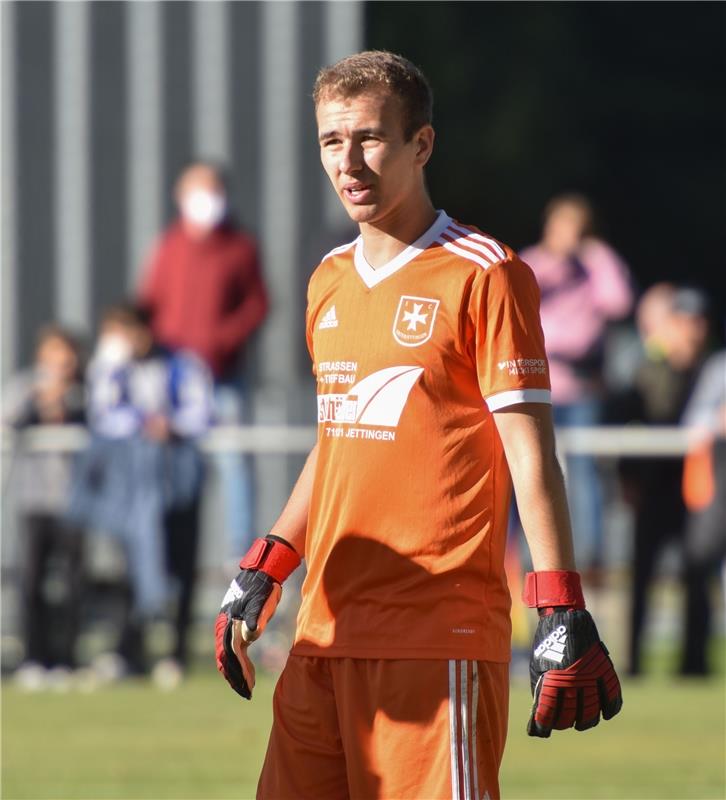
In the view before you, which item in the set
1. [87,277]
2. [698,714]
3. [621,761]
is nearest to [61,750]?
[621,761]

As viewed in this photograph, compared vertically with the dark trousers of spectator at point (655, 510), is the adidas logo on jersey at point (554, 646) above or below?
above

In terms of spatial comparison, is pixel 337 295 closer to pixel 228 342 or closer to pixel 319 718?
pixel 319 718

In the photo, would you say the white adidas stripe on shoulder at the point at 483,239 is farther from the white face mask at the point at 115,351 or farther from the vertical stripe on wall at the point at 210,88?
the vertical stripe on wall at the point at 210,88

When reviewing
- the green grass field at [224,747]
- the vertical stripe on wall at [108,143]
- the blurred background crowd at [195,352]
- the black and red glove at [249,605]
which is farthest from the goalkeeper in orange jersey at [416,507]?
the vertical stripe on wall at [108,143]

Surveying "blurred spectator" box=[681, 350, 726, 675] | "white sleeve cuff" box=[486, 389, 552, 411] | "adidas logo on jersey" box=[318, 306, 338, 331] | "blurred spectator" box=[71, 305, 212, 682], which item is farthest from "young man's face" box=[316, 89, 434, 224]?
"blurred spectator" box=[71, 305, 212, 682]

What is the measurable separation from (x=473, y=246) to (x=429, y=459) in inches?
18.6

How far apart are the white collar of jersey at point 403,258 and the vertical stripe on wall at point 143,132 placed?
11260mm

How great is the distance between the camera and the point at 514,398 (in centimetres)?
410

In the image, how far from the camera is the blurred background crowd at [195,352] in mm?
11250

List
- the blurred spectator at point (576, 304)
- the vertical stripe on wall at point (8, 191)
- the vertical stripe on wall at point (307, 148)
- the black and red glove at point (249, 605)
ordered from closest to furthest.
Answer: the black and red glove at point (249, 605)
the blurred spectator at point (576, 304)
the vertical stripe on wall at point (8, 191)
the vertical stripe on wall at point (307, 148)

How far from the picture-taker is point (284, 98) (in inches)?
615

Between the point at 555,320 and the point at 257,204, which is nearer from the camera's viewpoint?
the point at 555,320

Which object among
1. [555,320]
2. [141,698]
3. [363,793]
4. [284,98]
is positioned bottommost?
[141,698]

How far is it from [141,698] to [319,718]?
19.8ft
